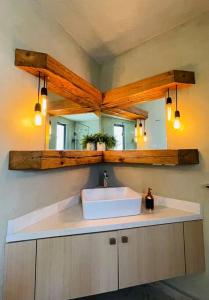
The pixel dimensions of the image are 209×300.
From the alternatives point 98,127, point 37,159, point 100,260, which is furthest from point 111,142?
point 100,260

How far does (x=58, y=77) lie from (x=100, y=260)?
1.35 meters

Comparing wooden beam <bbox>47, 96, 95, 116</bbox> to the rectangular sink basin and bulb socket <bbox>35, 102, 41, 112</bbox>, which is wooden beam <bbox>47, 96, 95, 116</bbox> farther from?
the rectangular sink basin

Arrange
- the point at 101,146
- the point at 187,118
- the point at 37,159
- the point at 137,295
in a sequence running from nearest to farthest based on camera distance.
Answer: the point at 37,159 → the point at 187,118 → the point at 137,295 → the point at 101,146

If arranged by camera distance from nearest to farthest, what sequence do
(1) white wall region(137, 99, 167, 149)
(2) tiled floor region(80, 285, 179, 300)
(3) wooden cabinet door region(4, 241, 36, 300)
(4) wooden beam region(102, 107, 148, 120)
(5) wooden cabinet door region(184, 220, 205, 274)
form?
(3) wooden cabinet door region(4, 241, 36, 300)
(5) wooden cabinet door region(184, 220, 205, 274)
(2) tiled floor region(80, 285, 179, 300)
(1) white wall region(137, 99, 167, 149)
(4) wooden beam region(102, 107, 148, 120)

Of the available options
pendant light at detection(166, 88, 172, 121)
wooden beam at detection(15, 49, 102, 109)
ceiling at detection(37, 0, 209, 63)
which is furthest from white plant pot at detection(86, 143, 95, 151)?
ceiling at detection(37, 0, 209, 63)

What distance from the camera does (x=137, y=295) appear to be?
1711mm

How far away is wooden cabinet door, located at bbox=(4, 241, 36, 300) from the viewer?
3.41ft

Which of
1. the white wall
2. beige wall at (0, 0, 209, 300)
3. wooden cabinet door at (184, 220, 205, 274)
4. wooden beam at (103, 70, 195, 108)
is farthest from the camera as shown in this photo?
the white wall

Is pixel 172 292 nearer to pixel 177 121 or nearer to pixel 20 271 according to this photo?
pixel 20 271

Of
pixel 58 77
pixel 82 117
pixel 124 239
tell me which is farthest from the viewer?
pixel 82 117

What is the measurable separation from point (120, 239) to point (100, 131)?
1.27 meters

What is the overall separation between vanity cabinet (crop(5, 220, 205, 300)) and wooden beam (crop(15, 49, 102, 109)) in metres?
1.13

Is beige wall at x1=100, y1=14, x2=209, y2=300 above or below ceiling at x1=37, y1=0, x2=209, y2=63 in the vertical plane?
below

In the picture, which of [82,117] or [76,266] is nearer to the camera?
[76,266]
